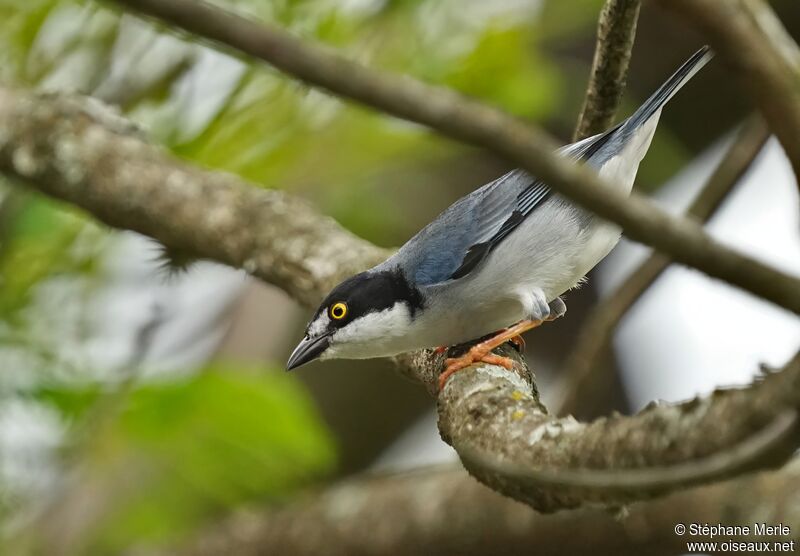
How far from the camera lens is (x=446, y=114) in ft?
4.83

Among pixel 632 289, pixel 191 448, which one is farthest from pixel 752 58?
pixel 191 448

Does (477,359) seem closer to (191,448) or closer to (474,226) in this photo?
(474,226)

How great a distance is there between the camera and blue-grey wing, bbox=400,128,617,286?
4.05 metres

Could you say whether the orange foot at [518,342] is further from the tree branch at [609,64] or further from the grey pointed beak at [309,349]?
the tree branch at [609,64]

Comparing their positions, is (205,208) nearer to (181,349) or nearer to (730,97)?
(181,349)

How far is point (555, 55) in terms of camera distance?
260 inches

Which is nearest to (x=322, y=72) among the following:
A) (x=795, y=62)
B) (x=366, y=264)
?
(x=795, y=62)

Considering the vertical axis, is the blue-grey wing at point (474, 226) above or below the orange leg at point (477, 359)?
above

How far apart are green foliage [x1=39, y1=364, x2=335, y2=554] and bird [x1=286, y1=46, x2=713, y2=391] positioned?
0.44m

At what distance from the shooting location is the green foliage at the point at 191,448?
421 centimetres

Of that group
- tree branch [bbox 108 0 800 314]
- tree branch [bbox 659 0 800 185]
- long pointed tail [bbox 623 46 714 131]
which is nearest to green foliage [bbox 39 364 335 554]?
long pointed tail [bbox 623 46 714 131]

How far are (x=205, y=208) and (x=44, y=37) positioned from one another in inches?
50.0

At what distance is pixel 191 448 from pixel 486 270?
177cm

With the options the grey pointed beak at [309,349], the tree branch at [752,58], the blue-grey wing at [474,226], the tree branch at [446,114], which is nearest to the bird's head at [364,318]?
the grey pointed beak at [309,349]
